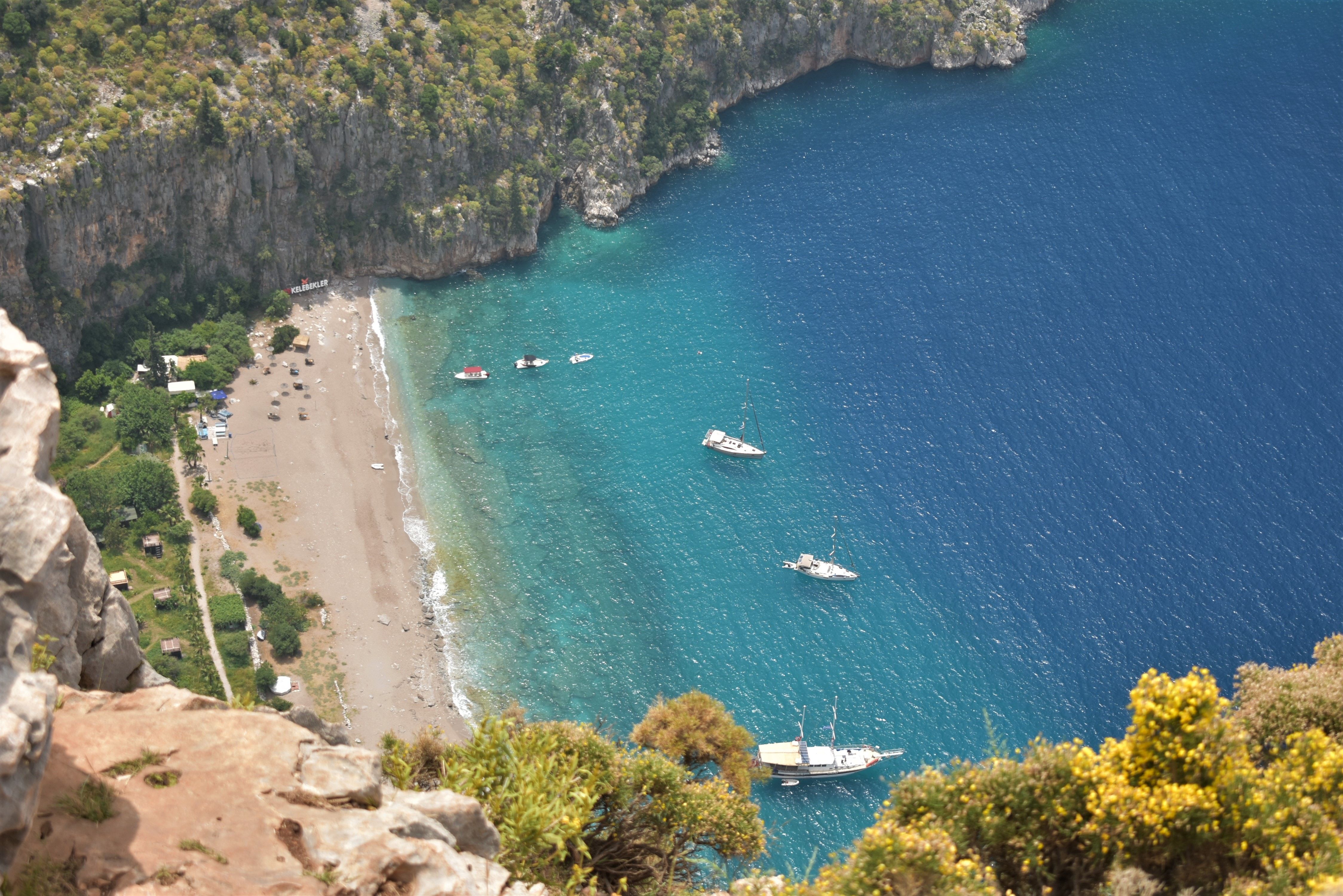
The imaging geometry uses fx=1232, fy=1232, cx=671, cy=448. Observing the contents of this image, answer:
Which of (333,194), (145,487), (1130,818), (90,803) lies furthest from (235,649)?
(1130,818)

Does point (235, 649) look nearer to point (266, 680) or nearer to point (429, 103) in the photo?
point (266, 680)

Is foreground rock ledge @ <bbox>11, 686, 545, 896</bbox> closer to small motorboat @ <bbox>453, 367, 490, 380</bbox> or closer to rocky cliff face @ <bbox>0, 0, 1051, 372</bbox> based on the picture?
small motorboat @ <bbox>453, 367, 490, 380</bbox>

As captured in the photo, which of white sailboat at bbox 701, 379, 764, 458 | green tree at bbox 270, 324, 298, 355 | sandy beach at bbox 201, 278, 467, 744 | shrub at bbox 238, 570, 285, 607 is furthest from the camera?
green tree at bbox 270, 324, 298, 355

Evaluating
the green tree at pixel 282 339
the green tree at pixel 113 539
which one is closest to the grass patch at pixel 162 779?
the green tree at pixel 113 539

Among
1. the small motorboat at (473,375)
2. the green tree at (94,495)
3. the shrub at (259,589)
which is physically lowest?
the shrub at (259,589)

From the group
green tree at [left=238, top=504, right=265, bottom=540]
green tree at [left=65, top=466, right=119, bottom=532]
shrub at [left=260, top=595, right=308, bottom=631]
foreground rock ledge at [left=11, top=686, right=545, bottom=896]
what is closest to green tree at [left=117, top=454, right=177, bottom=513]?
green tree at [left=65, top=466, right=119, bottom=532]

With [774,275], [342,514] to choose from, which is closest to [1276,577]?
[774,275]

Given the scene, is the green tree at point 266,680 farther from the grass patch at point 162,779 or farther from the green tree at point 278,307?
the grass patch at point 162,779
